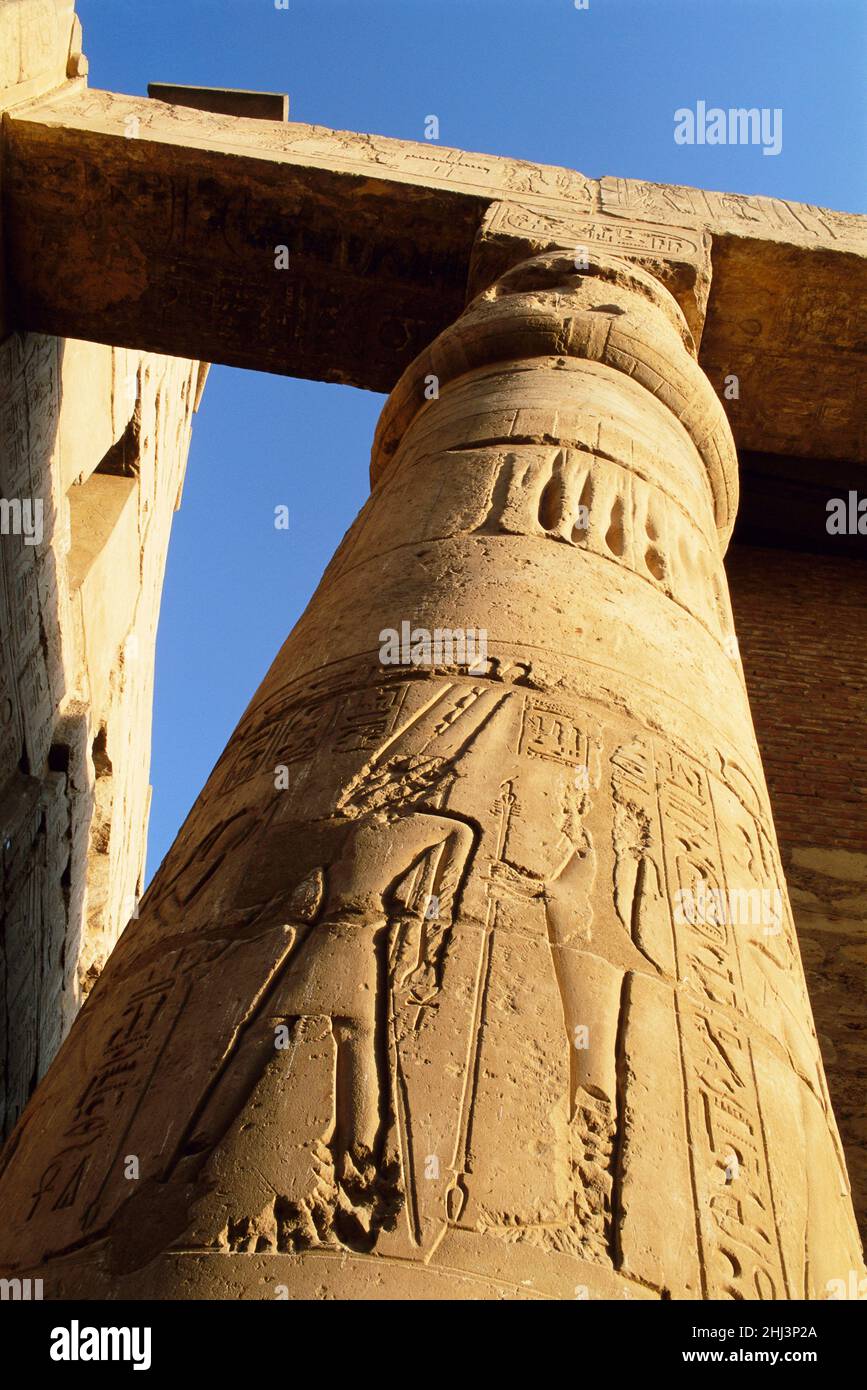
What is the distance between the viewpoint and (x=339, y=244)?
6.06 metres

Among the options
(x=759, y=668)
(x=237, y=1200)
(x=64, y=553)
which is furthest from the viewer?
(x=64, y=553)

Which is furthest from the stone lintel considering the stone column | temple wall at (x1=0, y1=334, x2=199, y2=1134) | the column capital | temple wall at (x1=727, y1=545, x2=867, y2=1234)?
the stone column

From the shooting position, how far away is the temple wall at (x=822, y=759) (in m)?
4.86

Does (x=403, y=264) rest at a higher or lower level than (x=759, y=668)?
higher

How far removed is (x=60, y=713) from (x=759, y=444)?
4.38 meters

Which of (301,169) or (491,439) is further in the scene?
(301,169)

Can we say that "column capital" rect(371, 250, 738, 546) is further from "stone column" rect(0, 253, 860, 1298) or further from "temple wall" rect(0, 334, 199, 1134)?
"temple wall" rect(0, 334, 199, 1134)

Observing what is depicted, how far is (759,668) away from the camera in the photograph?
22.1 feet

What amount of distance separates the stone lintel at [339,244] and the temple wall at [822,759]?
1114 millimetres

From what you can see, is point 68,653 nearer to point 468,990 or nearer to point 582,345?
point 582,345

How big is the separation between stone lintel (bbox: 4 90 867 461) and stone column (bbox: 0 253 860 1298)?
2.91 m

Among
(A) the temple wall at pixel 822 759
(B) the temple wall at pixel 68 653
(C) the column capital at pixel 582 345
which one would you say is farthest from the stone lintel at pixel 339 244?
(A) the temple wall at pixel 822 759
